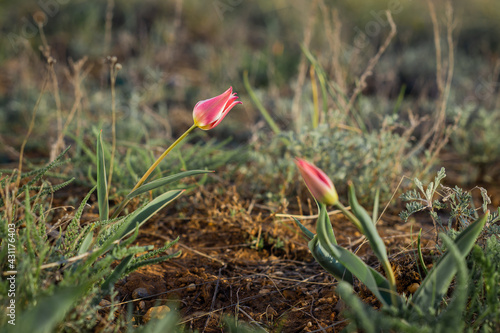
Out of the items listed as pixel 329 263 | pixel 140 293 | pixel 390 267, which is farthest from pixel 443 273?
pixel 140 293

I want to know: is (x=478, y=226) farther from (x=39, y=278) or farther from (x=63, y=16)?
(x=63, y=16)

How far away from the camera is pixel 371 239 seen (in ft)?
3.25

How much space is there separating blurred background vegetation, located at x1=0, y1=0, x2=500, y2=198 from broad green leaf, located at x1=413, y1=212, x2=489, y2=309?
689 mm

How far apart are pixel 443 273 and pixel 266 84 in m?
4.54

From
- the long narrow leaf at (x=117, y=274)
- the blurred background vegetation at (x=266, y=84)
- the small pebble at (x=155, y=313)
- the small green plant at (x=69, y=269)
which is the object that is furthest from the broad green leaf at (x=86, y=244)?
the blurred background vegetation at (x=266, y=84)

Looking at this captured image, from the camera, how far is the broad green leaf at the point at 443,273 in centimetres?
95

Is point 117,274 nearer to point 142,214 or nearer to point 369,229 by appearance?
point 142,214

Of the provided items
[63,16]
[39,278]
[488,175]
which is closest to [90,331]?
[39,278]

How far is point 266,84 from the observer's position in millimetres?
5312

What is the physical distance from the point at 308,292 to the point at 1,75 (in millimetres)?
4889

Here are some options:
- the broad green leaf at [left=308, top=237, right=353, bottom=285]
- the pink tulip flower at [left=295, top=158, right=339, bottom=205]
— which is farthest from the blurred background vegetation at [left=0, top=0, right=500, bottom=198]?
the pink tulip flower at [left=295, top=158, right=339, bottom=205]

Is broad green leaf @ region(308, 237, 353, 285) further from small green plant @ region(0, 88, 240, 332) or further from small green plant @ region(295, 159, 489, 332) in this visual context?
small green plant @ region(0, 88, 240, 332)

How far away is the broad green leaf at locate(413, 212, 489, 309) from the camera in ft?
3.10

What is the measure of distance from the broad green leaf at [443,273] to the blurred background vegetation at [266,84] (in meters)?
0.69
